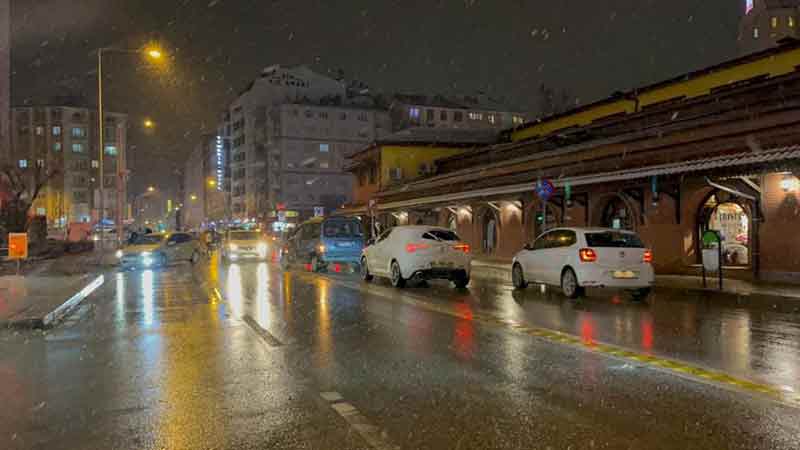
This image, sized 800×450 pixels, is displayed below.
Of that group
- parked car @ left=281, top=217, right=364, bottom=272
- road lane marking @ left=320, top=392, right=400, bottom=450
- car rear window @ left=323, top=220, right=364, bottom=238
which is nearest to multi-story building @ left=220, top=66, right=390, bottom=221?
parked car @ left=281, top=217, right=364, bottom=272

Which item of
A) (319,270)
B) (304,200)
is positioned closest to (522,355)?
(319,270)

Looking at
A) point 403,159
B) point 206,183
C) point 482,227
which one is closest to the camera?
point 482,227

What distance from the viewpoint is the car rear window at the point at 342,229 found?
24828mm

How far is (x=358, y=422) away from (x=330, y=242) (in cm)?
1915

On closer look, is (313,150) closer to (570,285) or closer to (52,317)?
(570,285)

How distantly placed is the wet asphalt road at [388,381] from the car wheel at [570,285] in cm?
155

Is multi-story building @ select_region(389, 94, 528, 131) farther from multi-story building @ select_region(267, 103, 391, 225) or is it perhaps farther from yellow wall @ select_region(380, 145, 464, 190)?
yellow wall @ select_region(380, 145, 464, 190)

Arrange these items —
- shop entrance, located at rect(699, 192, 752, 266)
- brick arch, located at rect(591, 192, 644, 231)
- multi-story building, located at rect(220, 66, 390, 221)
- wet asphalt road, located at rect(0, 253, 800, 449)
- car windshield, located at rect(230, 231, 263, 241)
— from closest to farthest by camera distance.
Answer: wet asphalt road, located at rect(0, 253, 800, 449) → shop entrance, located at rect(699, 192, 752, 266) → brick arch, located at rect(591, 192, 644, 231) → car windshield, located at rect(230, 231, 263, 241) → multi-story building, located at rect(220, 66, 390, 221)

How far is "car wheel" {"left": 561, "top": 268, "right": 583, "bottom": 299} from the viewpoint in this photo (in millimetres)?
15148

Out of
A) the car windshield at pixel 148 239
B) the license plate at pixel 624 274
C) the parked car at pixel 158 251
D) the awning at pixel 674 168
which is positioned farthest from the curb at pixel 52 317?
the awning at pixel 674 168

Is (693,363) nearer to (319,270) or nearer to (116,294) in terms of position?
(116,294)

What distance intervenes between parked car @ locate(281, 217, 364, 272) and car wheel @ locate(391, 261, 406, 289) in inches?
259

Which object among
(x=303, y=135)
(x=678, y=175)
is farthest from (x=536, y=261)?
(x=303, y=135)

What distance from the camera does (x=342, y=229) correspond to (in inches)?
993
